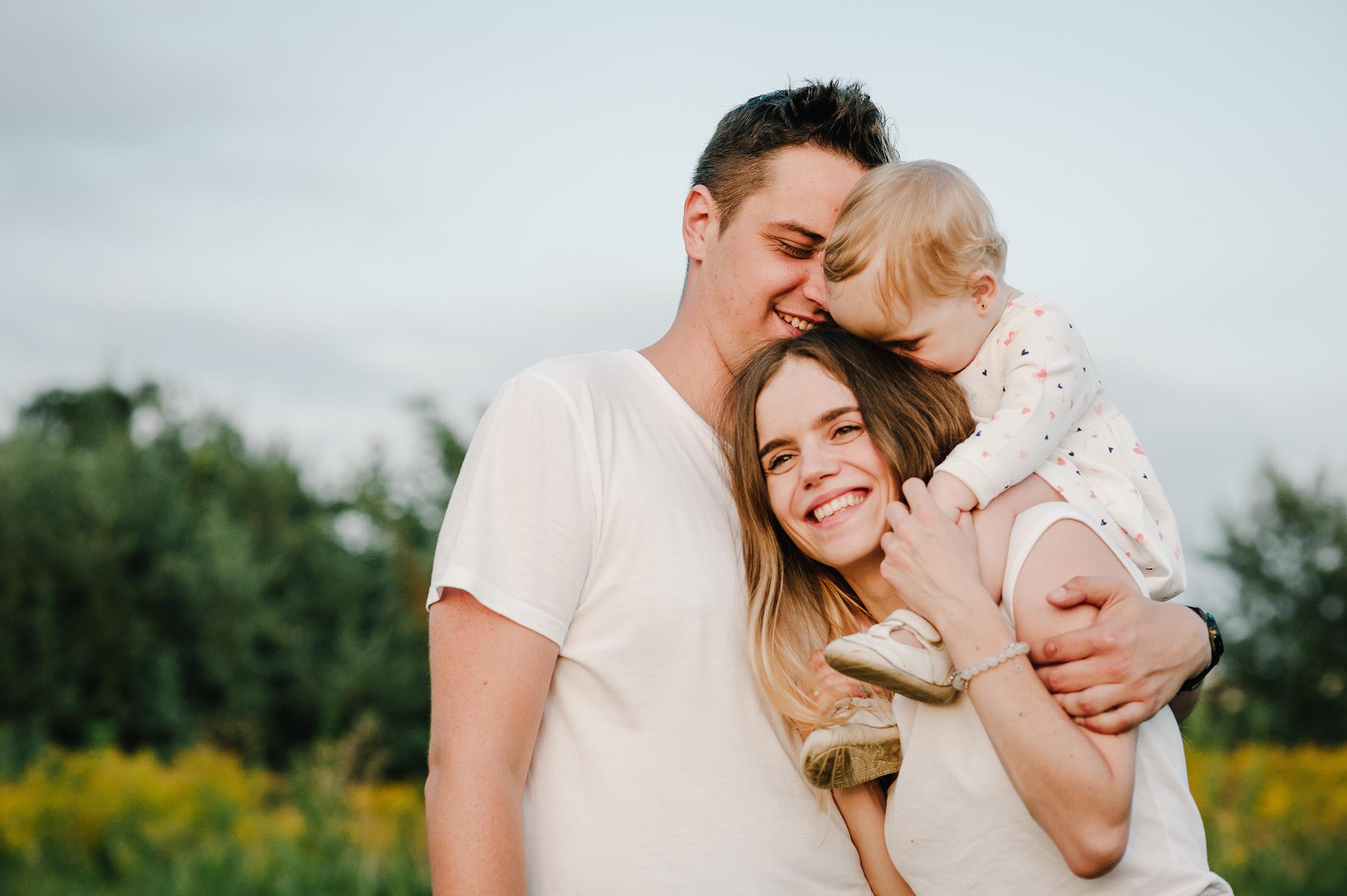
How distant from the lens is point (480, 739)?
2.02 m

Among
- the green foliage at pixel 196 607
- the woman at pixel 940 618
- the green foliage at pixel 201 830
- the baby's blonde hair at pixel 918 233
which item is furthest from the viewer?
the green foliage at pixel 196 607

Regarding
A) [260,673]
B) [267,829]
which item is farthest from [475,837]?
[260,673]

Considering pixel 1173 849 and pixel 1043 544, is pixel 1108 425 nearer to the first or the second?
pixel 1043 544

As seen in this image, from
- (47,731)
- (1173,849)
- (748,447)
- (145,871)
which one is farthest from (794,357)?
(47,731)

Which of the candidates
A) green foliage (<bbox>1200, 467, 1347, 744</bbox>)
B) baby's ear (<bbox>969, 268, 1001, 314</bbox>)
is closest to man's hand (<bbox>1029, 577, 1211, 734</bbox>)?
baby's ear (<bbox>969, 268, 1001, 314</bbox>)

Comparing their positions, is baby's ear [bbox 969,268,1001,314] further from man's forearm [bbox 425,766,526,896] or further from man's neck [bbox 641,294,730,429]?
man's forearm [bbox 425,766,526,896]

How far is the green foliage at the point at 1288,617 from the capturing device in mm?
9875

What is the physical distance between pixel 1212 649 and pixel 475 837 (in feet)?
5.09

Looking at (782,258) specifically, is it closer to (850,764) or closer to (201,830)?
(850,764)

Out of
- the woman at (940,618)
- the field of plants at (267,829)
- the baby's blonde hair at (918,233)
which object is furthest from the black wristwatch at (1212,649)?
the field of plants at (267,829)

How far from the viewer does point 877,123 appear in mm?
3043

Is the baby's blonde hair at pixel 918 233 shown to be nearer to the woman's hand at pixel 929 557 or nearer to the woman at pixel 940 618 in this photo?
the woman at pixel 940 618

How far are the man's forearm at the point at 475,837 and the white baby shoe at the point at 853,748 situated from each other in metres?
0.58

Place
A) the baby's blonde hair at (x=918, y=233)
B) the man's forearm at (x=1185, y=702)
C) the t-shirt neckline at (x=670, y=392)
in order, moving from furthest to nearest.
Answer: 1. the t-shirt neckline at (x=670, y=392)
2. the man's forearm at (x=1185, y=702)
3. the baby's blonde hair at (x=918, y=233)
